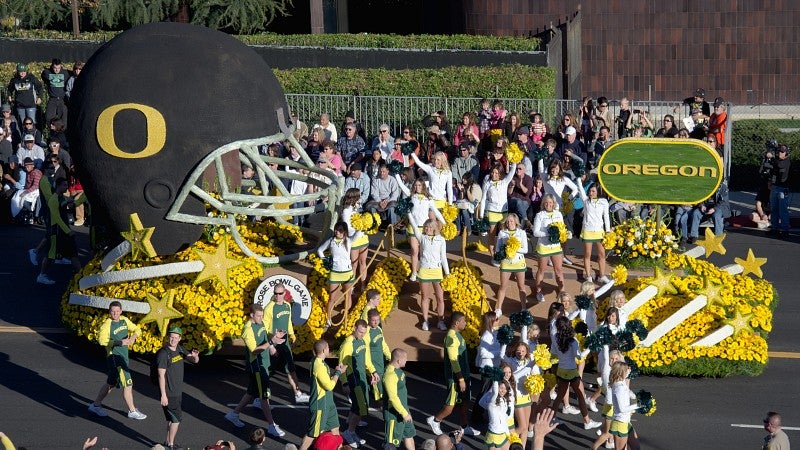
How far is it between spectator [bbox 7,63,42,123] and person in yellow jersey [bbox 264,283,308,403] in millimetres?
12120

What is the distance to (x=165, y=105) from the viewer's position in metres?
16.9

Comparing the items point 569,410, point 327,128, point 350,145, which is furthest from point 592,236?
point 327,128

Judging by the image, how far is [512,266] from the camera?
18344 millimetres

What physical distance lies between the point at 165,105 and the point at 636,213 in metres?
7.37

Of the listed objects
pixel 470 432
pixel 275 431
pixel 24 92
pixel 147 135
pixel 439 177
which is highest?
pixel 147 135

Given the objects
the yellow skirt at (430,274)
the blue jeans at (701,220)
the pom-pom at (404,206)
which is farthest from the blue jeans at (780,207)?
the yellow skirt at (430,274)

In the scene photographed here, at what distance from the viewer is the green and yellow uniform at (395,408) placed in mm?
15312

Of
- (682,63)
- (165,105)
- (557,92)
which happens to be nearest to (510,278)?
(165,105)

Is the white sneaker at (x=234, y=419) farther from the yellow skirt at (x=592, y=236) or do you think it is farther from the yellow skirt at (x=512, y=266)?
the yellow skirt at (x=592, y=236)

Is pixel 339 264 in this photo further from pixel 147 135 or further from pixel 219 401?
pixel 147 135

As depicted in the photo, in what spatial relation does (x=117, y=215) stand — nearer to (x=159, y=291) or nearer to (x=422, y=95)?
(x=159, y=291)

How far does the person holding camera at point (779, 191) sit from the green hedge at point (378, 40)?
676 centimetres

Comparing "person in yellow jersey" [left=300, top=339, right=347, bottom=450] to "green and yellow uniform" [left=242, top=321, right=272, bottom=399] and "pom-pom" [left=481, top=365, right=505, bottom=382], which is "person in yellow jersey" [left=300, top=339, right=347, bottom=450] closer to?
"green and yellow uniform" [left=242, top=321, right=272, bottom=399]

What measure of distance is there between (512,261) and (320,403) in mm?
3989
